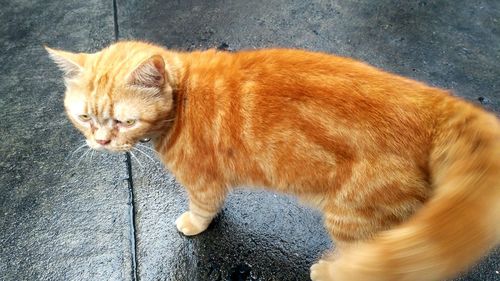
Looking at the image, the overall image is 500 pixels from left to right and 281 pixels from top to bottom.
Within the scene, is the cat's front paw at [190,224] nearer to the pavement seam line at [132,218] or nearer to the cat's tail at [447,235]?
the pavement seam line at [132,218]

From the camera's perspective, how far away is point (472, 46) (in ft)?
10.3

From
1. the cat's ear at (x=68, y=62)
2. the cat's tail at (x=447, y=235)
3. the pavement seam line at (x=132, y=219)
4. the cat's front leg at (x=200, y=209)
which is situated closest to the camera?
the cat's tail at (x=447, y=235)

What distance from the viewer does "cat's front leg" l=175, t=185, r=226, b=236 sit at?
1918mm

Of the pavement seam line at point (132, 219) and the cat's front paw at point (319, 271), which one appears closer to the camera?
the cat's front paw at point (319, 271)

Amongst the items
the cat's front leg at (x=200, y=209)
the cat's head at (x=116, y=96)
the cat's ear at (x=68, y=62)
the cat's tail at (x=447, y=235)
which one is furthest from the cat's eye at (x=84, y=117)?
the cat's tail at (x=447, y=235)

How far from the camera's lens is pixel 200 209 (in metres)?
2.03

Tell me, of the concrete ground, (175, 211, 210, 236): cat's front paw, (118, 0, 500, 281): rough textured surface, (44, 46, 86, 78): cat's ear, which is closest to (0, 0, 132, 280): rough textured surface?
the concrete ground

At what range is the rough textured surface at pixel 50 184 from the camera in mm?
2168

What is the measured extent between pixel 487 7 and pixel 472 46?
53 cm

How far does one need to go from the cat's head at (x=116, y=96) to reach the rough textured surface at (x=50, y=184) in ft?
2.34

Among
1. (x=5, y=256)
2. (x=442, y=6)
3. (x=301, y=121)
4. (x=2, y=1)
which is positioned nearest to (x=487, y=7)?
(x=442, y=6)

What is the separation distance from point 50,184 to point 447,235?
2.19 m

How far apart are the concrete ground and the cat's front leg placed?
75mm

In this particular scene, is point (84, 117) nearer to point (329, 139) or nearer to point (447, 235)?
point (329, 139)
